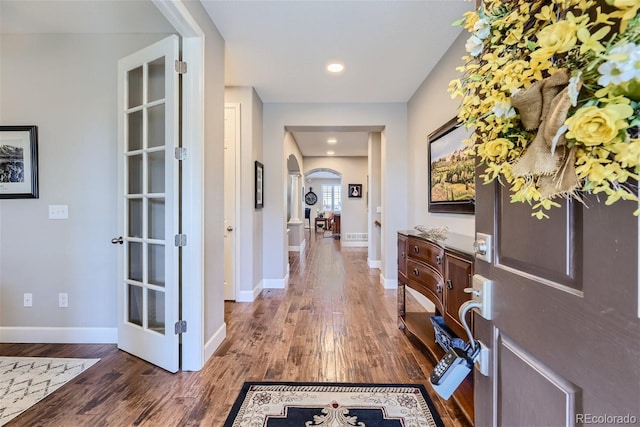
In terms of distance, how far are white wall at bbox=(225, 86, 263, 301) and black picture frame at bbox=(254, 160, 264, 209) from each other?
0.12 meters

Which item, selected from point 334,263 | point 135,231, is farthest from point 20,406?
point 334,263

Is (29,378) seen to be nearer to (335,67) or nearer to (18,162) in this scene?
(18,162)

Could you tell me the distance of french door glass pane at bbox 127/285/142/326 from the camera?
2258 millimetres

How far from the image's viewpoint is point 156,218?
217 cm

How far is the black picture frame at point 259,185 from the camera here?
3.73 metres

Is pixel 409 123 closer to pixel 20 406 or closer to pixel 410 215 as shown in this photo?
pixel 410 215

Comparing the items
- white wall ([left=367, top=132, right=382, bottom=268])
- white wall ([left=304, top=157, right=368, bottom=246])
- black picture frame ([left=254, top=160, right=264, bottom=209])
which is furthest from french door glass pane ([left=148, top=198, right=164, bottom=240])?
white wall ([left=304, top=157, right=368, bottom=246])

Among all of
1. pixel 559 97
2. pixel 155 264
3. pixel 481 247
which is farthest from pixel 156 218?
pixel 559 97

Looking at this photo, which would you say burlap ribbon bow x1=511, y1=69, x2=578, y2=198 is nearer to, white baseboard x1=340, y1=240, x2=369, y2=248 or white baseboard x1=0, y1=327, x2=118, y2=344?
white baseboard x1=0, y1=327, x2=118, y2=344

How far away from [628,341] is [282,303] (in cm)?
332

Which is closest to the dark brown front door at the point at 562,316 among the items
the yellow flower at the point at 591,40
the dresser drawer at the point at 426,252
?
the yellow flower at the point at 591,40

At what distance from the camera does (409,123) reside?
395 cm

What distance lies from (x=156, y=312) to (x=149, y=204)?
0.80 m

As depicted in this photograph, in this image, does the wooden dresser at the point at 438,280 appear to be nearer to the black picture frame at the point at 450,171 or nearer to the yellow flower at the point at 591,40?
the black picture frame at the point at 450,171
